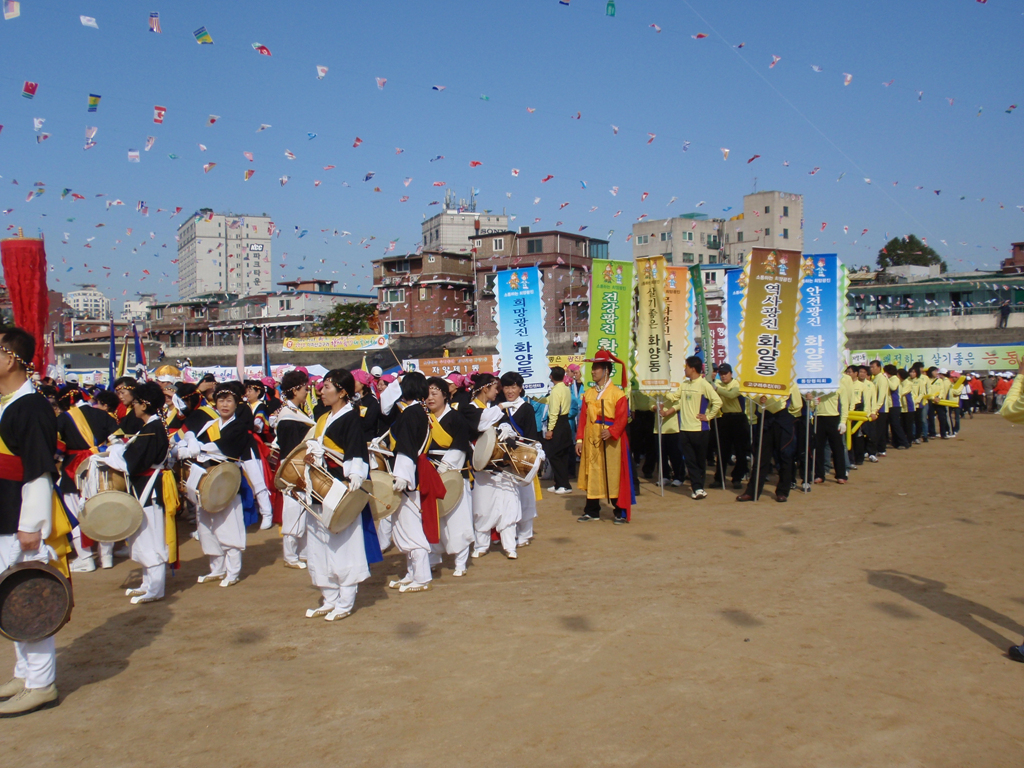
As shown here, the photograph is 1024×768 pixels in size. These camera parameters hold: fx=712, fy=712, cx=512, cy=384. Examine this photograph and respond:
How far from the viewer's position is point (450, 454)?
580cm

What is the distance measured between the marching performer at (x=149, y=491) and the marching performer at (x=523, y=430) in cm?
303

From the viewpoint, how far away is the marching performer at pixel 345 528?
4.86 meters

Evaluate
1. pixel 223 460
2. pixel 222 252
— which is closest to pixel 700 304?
pixel 223 460

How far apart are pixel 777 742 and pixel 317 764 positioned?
2030mm

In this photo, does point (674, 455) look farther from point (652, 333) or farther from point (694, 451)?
point (652, 333)

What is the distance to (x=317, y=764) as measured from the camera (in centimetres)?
311

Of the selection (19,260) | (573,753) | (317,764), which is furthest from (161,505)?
(19,260)

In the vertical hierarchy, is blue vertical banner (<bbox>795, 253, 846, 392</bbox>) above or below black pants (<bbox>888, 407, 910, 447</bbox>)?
above

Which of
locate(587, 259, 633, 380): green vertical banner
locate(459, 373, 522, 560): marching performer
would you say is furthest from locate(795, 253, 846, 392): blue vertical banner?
locate(459, 373, 522, 560): marching performer

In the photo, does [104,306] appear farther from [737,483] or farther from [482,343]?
[737,483]

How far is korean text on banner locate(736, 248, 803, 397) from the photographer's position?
8820mm

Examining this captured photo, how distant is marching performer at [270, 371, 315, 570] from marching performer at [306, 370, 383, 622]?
1.11 meters

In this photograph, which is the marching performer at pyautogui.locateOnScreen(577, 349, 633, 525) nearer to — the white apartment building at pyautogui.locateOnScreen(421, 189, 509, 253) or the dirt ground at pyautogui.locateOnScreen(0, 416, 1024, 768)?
the dirt ground at pyautogui.locateOnScreen(0, 416, 1024, 768)

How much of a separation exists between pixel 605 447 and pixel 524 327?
8.67 ft
